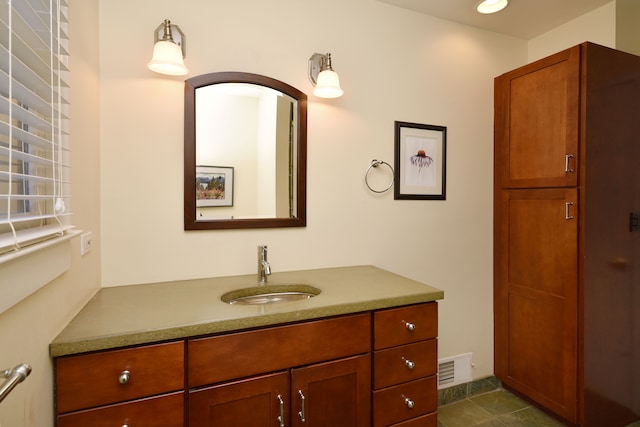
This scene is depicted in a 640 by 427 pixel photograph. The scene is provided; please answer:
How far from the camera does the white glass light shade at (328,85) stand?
5.62 ft

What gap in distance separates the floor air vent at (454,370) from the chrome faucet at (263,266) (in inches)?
53.9

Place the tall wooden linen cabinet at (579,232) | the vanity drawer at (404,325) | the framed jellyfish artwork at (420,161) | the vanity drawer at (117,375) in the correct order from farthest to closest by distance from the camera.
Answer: the framed jellyfish artwork at (420,161) → the tall wooden linen cabinet at (579,232) → the vanity drawer at (404,325) → the vanity drawer at (117,375)

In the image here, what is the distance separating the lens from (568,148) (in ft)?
6.13

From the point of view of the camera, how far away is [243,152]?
173cm

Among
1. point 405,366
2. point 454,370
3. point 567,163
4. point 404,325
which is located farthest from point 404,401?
point 567,163

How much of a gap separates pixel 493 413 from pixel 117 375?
2.18 metres

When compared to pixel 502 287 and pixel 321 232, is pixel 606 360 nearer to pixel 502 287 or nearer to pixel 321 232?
pixel 502 287

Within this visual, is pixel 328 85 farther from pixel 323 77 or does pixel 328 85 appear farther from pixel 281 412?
pixel 281 412

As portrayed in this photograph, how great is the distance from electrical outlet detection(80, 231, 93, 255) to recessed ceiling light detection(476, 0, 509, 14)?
2.38 m

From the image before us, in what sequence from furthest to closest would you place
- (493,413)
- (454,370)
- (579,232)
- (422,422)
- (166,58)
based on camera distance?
(454,370) → (493,413) → (579,232) → (422,422) → (166,58)

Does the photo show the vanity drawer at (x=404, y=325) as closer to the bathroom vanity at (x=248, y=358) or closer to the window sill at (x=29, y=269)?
the bathroom vanity at (x=248, y=358)

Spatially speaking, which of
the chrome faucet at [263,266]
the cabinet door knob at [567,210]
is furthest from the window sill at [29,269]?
the cabinet door knob at [567,210]

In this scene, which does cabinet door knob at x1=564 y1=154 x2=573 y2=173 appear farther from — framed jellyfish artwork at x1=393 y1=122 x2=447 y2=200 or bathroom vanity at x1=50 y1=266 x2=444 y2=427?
bathroom vanity at x1=50 y1=266 x2=444 y2=427

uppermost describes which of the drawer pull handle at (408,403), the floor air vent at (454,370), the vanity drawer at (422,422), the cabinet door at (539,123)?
the cabinet door at (539,123)
